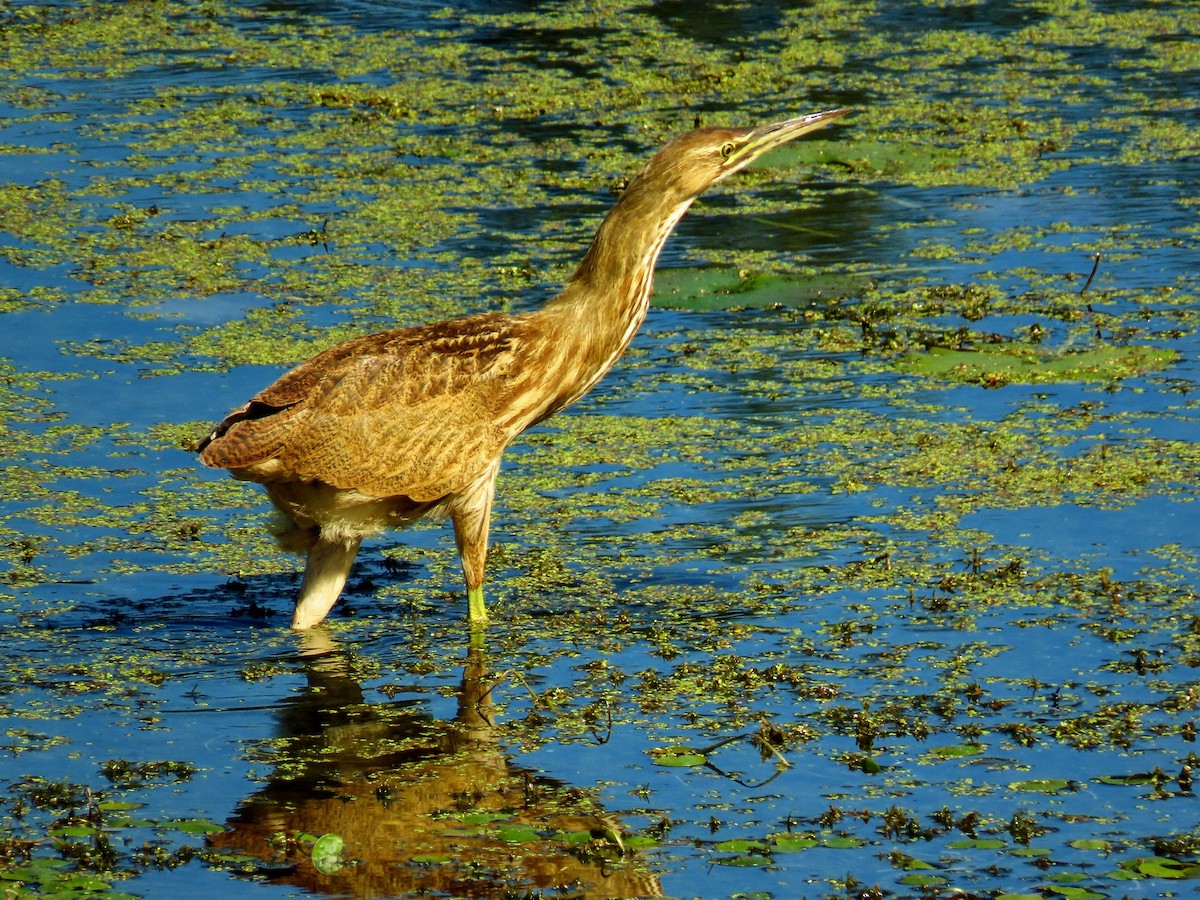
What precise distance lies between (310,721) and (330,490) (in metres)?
0.82

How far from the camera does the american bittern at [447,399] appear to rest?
19.7ft

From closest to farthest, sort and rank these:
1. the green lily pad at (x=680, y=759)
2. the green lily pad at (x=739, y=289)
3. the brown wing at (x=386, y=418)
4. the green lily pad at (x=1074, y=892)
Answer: the green lily pad at (x=1074, y=892), the green lily pad at (x=680, y=759), the brown wing at (x=386, y=418), the green lily pad at (x=739, y=289)

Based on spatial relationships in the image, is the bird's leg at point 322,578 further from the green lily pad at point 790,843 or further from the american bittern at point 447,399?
the green lily pad at point 790,843

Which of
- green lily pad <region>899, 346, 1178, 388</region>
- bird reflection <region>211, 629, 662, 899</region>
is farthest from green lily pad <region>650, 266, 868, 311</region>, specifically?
bird reflection <region>211, 629, 662, 899</region>

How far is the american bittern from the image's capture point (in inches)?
237

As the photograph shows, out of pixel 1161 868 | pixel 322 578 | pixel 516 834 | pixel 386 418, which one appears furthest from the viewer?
pixel 322 578

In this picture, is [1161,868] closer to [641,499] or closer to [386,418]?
[386,418]

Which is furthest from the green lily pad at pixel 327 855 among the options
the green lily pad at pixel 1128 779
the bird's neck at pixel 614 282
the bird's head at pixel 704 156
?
the bird's head at pixel 704 156

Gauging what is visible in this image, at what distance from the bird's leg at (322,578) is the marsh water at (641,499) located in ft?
0.25

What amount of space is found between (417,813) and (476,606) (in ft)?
4.70

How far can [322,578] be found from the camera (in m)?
6.25

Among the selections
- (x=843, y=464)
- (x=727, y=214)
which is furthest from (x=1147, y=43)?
(x=843, y=464)

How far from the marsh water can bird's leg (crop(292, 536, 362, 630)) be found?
76 millimetres

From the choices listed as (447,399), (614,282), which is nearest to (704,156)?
(614,282)
